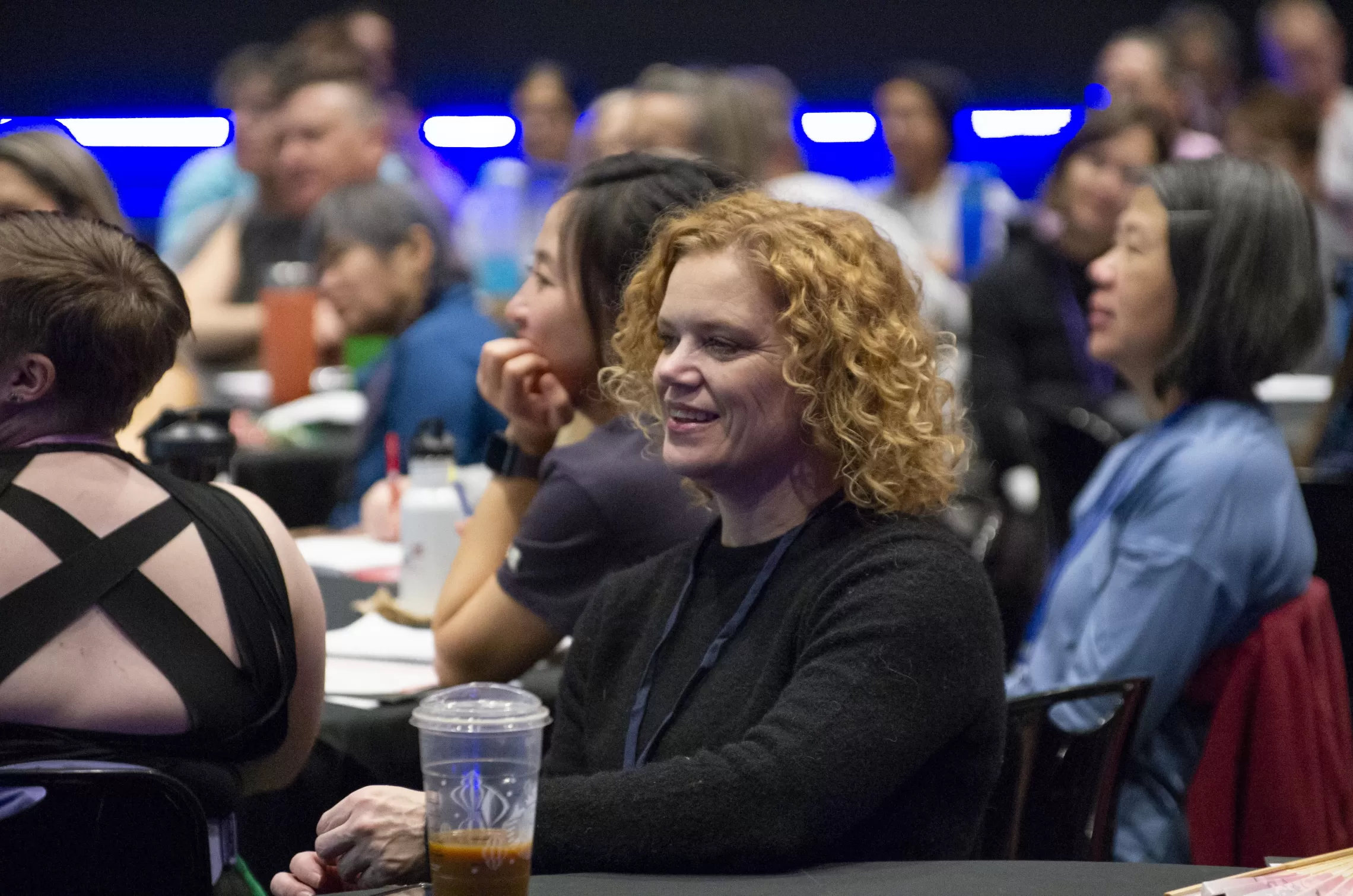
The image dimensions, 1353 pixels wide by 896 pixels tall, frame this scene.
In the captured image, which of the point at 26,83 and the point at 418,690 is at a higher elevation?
the point at 26,83

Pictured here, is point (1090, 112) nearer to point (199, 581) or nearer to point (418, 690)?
point (418, 690)

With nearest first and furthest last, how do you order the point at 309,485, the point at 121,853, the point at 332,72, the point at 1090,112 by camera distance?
the point at 121,853 → the point at 309,485 → the point at 1090,112 → the point at 332,72

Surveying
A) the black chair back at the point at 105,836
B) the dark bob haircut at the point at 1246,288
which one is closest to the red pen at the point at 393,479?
the dark bob haircut at the point at 1246,288

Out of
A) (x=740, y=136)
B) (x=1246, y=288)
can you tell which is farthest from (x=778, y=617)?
(x=740, y=136)

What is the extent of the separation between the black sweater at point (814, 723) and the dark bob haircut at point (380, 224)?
264cm

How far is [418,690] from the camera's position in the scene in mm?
2281

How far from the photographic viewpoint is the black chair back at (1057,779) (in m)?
2.04

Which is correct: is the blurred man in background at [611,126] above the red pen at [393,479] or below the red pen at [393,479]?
above

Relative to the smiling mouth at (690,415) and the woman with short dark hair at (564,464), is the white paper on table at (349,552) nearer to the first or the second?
the woman with short dark hair at (564,464)

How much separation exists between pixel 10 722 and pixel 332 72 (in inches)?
204

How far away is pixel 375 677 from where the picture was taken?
236 centimetres

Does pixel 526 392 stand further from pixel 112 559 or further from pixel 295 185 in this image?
pixel 295 185

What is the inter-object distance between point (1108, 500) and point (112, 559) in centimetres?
160

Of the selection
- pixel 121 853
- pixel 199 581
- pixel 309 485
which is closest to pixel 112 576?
pixel 199 581
